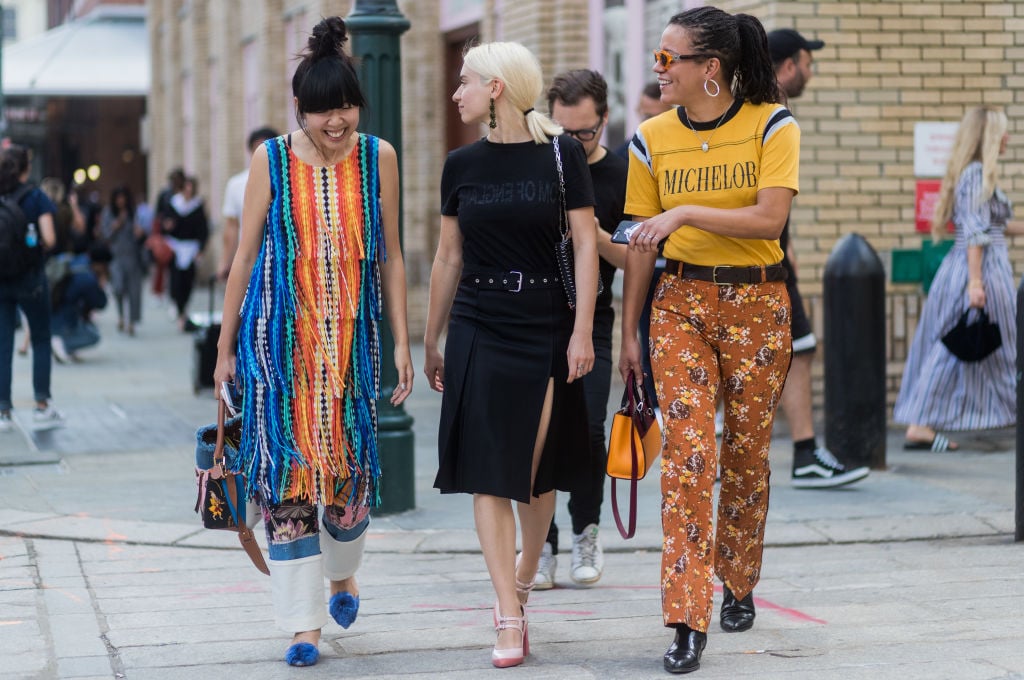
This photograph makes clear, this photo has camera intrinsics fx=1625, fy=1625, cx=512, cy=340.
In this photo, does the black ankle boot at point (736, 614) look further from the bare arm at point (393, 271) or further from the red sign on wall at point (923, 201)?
the red sign on wall at point (923, 201)

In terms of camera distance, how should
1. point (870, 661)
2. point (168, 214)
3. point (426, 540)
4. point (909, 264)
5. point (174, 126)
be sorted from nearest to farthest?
point (870, 661)
point (426, 540)
point (909, 264)
point (168, 214)
point (174, 126)

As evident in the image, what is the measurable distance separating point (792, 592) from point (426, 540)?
5.40ft

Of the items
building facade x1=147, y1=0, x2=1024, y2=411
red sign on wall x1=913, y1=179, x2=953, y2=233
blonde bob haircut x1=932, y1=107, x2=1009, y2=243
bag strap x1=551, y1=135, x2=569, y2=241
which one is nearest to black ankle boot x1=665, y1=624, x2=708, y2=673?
bag strap x1=551, y1=135, x2=569, y2=241

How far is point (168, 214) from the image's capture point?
18.9m

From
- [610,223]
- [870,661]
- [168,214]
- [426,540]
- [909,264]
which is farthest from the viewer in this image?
[168,214]

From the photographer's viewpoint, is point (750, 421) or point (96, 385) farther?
point (96, 385)

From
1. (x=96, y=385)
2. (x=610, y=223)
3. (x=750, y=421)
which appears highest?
A: (x=610, y=223)

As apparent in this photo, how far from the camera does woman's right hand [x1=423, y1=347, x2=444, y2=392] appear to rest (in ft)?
16.5

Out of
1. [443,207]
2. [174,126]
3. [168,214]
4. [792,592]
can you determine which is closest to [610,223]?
[443,207]

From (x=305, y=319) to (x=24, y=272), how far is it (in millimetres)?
5868

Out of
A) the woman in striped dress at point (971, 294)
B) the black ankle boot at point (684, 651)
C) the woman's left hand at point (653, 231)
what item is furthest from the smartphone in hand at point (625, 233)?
the woman in striped dress at point (971, 294)

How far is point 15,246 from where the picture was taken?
33.0 ft

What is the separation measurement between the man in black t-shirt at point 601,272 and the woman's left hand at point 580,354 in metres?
0.82

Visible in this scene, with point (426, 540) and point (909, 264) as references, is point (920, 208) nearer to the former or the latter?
point (909, 264)
